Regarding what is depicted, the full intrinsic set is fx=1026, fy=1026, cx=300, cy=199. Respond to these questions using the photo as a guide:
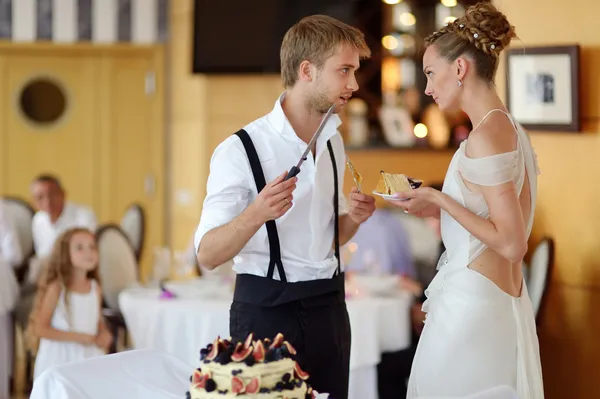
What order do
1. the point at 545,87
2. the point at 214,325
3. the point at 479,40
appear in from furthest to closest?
1. the point at 214,325
2. the point at 545,87
3. the point at 479,40

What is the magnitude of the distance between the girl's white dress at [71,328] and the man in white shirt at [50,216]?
6.28 ft

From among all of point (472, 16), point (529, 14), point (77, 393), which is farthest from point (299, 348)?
point (529, 14)

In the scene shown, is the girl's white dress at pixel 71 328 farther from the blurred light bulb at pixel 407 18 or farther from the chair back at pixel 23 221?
the blurred light bulb at pixel 407 18

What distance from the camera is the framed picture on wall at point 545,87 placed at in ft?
13.5

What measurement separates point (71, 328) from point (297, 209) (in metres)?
2.34

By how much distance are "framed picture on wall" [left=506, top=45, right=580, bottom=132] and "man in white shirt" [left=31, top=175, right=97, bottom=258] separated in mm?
3372

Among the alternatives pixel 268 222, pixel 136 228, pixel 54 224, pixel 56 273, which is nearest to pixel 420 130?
pixel 136 228

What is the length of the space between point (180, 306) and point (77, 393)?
2313 millimetres

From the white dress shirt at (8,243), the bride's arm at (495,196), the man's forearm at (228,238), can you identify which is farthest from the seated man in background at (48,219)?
the bride's arm at (495,196)

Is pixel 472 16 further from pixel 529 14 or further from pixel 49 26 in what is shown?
pixel 49 26

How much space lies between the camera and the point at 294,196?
290 centimetres

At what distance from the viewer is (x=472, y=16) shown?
2703 mm

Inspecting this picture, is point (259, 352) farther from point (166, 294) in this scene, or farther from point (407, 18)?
point (407, 18)

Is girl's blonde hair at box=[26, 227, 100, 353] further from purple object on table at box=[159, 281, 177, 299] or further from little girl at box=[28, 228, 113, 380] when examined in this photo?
purple object on table at box=[159, 281, 177, 299]
